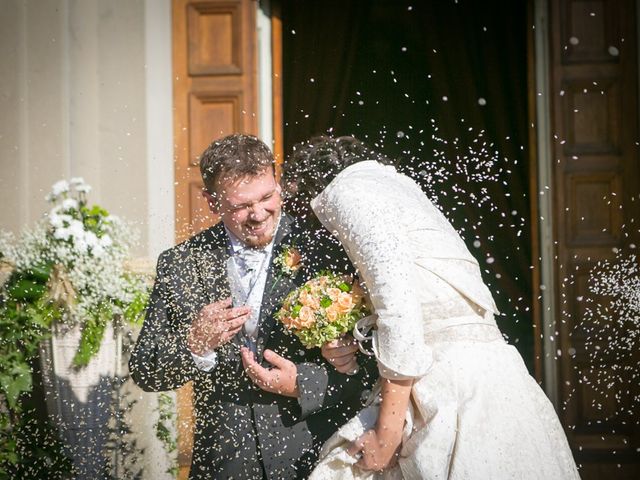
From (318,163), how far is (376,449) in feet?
2.84

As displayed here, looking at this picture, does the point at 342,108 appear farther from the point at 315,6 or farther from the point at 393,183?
the point at 393,183

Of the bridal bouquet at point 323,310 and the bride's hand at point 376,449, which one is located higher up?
the bridal bouquet at point 323,310

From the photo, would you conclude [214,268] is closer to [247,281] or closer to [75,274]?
[247,281]

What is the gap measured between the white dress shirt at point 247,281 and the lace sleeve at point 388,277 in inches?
22.6

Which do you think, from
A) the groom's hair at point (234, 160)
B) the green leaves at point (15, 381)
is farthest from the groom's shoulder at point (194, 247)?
the green leaves at point (15, 381)

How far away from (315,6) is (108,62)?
205 centimetres

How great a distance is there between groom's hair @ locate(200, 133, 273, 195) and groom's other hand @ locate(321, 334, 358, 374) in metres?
0.62

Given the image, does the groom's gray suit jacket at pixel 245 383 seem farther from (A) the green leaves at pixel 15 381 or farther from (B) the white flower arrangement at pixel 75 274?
(A) the green leaves at pixel 15 381

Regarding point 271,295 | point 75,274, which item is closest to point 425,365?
point 271,295

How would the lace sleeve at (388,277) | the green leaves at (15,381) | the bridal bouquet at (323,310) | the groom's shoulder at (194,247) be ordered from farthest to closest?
the green leaves at (15,381), the groom's shoulder at (194,247), the bridal bouquet at (323,310), the lace sleeve at (388,277)

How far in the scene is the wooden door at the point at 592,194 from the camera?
508cm

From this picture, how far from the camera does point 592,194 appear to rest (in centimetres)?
520

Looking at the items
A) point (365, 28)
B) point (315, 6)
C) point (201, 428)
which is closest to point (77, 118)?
point (315, 6)

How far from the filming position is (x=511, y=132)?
7008 millimetres
